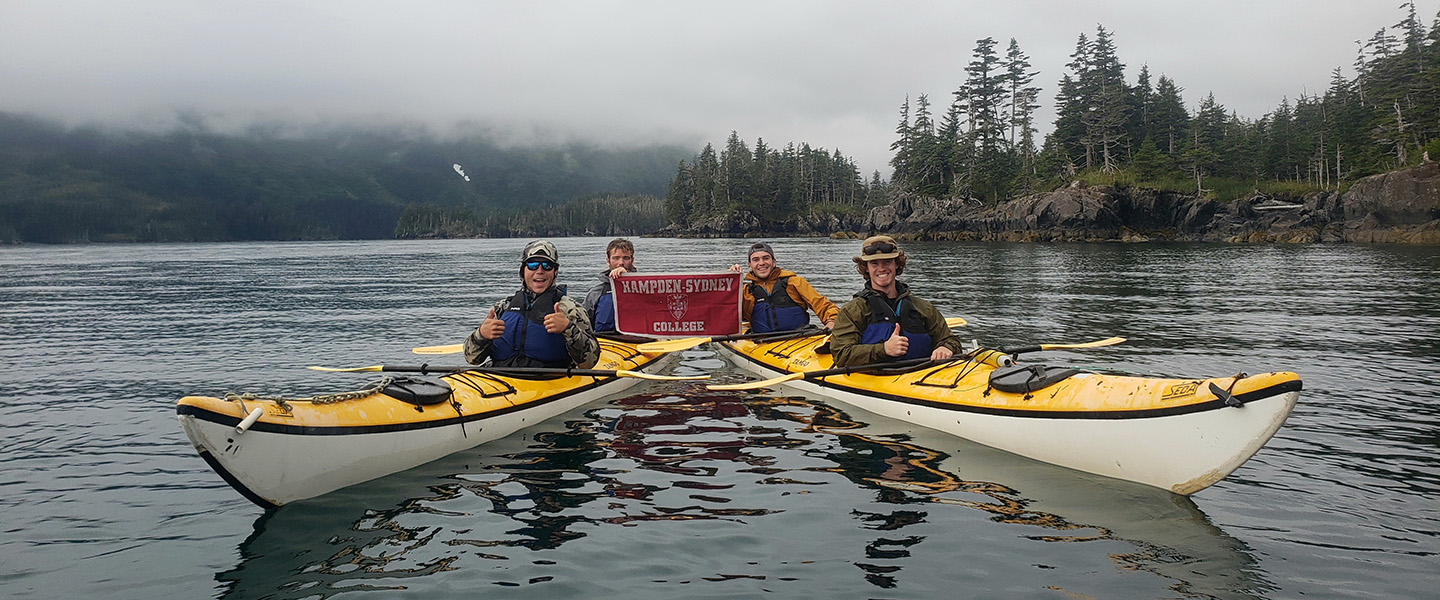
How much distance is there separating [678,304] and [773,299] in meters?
1.66

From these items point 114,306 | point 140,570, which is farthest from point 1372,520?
point 114,306

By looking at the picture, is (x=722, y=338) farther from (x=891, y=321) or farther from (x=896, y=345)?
(x=896, y=345)

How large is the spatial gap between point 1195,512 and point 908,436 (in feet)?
10.3

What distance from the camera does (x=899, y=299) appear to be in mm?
9617

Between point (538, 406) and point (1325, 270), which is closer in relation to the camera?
point (538, 406)

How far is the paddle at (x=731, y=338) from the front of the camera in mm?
12859

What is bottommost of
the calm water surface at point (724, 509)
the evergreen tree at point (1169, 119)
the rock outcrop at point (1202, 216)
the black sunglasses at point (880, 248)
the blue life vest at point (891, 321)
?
the calm water surface at point (724, 509)

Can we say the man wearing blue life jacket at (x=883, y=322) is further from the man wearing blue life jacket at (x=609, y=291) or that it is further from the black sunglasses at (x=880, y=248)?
the man wearing blue life jacket at (x=609, y=291)

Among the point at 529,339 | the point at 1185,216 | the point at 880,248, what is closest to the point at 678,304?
the point at 529,339

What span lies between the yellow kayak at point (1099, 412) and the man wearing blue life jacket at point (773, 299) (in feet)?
13.2

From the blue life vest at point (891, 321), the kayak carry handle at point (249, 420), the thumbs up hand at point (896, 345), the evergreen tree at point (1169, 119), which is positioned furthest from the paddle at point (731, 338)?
the evergreen tree at point (1169, 119)

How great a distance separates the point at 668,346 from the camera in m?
13.0

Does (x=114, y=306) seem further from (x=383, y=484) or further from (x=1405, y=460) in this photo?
(x=1405, y=460)

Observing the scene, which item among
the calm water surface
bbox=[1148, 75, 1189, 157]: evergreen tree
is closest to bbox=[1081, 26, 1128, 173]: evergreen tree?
bbox=[1148, 75, 1189, 157]: evergreen tree
